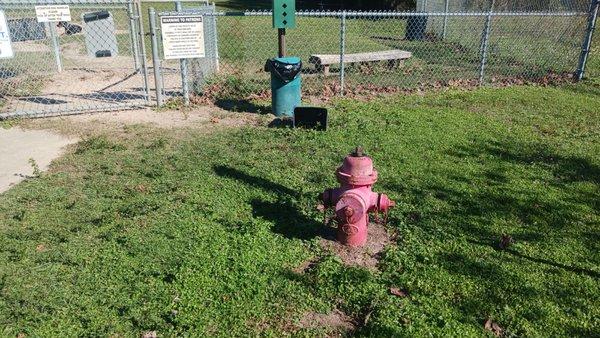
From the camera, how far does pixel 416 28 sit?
16062mm

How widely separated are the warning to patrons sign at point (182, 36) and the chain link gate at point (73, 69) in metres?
0.53

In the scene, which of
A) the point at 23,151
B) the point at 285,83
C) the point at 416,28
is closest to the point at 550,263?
the point at 285,83

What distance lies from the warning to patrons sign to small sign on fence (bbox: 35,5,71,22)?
275cm

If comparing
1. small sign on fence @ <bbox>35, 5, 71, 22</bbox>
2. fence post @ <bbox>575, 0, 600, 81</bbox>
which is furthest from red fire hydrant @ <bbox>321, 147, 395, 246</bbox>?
fence post @ <bbox>575, 0, 600, 81</bbox>

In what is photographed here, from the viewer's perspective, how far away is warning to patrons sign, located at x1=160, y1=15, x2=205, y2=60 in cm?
732

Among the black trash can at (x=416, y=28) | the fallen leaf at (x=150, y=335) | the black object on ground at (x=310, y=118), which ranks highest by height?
the black trash can at (x=416, y=28)

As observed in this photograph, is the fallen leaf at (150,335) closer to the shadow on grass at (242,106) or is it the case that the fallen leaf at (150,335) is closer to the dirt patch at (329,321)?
the dirt patch at (329,321)

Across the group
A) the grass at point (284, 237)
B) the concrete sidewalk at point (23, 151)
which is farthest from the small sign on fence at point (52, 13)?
the grass at point (284, 237)

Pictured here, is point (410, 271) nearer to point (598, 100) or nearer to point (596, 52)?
point (598, 100)

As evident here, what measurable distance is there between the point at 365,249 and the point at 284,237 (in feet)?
2.18

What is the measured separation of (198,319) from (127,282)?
2.27 ft

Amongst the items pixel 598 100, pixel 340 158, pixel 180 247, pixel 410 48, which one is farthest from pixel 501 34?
pixel 180 247

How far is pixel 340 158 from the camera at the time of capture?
573 centimetres

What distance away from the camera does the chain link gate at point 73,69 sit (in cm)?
771
